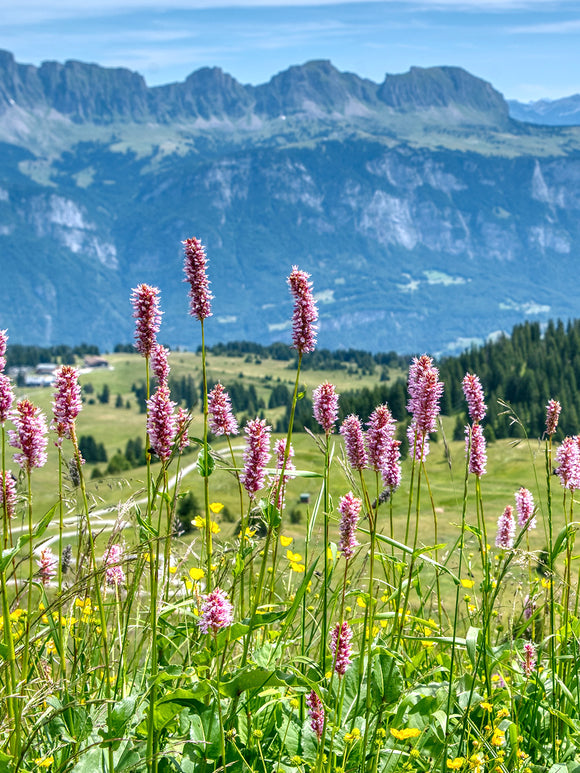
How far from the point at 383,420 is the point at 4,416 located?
2.43 m

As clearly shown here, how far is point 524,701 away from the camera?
6.26 m

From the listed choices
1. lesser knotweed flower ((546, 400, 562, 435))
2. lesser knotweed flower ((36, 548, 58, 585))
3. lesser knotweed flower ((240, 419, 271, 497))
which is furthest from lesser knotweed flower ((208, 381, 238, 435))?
lesser knotweed flower ((546, 400, 562, 435))

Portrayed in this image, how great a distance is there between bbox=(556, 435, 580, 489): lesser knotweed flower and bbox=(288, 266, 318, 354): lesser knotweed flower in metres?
2.55

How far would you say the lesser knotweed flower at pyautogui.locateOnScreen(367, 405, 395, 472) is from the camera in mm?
5645

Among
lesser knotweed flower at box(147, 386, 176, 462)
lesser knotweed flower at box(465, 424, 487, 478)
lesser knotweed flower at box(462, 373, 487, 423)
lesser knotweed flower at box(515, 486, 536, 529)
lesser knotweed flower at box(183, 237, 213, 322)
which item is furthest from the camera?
lesser knotweed flower at box(515, 486, 536, 529)

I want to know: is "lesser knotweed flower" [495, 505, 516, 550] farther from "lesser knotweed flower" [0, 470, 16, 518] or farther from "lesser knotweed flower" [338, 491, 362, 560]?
"lesser knotweed flower" [0, 470, 16, 518]

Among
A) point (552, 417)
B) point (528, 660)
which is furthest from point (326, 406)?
point (528, 660)

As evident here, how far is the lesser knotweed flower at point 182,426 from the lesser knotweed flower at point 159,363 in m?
0.34

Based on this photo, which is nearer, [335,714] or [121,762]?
[121,762]

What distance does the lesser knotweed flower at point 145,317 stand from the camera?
214 inches

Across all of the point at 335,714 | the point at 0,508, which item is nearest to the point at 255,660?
the point at 335,714

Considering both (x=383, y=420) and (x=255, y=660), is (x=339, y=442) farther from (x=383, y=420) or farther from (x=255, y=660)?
(x=255, y=660)

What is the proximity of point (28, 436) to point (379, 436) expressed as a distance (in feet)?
7.50

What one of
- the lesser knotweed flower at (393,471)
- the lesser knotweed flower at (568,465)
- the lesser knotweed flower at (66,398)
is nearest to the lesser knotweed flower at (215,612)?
the lesser knotweed flower at (66,398)
